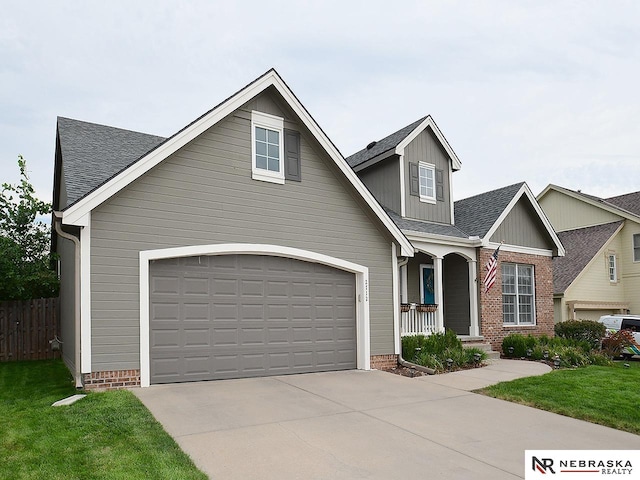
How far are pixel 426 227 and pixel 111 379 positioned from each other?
35.2 feet

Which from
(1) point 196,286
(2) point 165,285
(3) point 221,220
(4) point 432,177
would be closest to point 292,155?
(3) point 221,220

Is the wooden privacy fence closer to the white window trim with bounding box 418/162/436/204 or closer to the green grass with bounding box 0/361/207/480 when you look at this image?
the green grass with bounding box 0/361/207/480

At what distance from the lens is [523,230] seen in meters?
18.7

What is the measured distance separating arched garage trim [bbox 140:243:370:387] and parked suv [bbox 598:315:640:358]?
427 inches

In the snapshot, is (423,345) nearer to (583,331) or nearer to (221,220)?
(221,220)

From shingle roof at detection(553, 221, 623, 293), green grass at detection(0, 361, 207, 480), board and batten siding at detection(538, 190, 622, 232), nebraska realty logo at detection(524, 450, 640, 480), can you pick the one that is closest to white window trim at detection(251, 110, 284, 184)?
green grass at detection(0, 361, 207, 480)

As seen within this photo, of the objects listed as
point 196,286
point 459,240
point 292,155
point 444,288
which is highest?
point 292,155

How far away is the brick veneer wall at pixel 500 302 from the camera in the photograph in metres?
17.1

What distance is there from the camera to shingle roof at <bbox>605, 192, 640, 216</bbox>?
27.8m

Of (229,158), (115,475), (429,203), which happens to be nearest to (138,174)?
(229,158)

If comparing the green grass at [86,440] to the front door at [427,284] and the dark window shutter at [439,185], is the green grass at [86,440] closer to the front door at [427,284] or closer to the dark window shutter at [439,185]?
the front door at [427,284]

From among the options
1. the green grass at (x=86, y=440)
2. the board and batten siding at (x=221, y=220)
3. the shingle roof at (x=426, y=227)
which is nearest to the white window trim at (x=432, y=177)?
the shingle roof at (x=426, y=227)

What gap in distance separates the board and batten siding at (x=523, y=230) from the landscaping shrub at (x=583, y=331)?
3042 millimetres

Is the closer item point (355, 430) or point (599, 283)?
point (355, 430)
